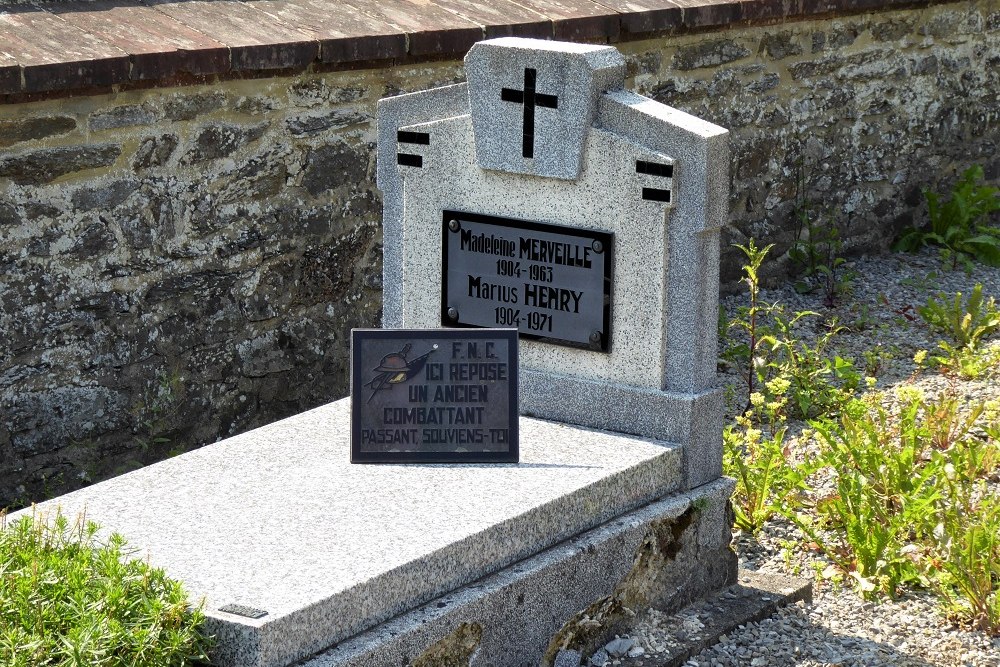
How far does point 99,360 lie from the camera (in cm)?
468

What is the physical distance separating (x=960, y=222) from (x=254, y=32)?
4.32m

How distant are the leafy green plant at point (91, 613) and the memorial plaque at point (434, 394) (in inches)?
35.5

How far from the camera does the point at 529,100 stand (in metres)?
3.89

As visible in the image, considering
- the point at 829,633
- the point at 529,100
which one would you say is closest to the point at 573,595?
the point at 829,633

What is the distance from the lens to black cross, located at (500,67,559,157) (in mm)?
3865

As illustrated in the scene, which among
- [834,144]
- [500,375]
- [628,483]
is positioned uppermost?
[834,144]

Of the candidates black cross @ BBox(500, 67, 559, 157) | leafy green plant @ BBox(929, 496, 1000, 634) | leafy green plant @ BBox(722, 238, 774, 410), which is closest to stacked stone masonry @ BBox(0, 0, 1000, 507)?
leafy green plant @ BBox(722, 238, 774, 410)

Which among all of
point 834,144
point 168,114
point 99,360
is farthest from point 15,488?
point 834,144

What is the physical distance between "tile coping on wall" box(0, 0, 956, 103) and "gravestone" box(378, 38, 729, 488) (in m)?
0.93

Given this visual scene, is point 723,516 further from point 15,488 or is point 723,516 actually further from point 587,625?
point 15,488

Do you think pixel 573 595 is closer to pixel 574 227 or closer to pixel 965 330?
pixel 574 227

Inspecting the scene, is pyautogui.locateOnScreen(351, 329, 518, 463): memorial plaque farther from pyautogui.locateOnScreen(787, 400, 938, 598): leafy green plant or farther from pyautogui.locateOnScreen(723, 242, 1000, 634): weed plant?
pyautogui.locateOnScreen(787, 400, 938, 598): leafy green plant

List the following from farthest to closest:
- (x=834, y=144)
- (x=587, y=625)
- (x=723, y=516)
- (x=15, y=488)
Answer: (x=834, y=144) → (x=15, y=488) → (x=723, y=516) → (x=587, y=625)

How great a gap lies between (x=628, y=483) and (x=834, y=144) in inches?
160
